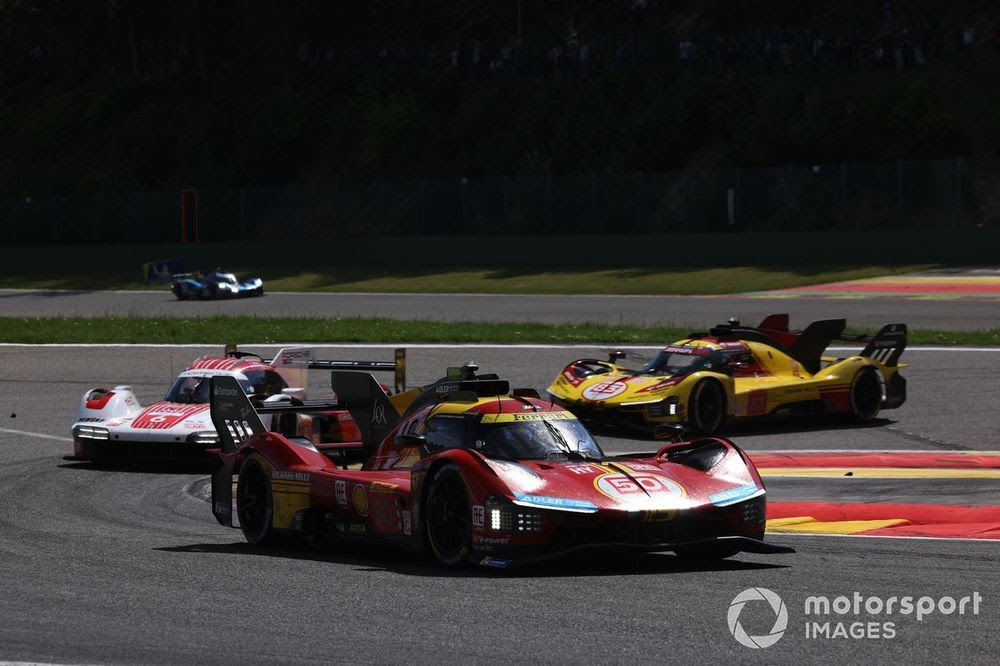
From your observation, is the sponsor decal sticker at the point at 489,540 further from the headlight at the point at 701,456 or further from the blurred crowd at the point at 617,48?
the blurred crowd at the point at 617,48

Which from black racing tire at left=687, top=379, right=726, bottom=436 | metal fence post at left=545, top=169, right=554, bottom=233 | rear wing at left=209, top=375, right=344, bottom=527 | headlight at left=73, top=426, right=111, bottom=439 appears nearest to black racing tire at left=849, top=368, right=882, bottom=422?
black racing tire at left=687, top=379, right=726, bottom=436

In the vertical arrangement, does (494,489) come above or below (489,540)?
above

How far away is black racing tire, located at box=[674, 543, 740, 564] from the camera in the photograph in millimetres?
9952

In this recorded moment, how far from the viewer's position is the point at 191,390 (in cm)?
1866

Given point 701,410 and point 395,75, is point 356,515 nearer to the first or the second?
point 701,410

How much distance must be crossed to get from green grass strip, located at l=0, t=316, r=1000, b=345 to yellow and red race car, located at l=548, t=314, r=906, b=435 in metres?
7.67

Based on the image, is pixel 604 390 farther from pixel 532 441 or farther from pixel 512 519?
pixel 512 519

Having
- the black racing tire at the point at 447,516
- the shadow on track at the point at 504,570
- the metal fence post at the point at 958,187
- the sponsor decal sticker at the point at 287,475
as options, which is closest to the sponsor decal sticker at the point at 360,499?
the shadow on track at the point at 504,570

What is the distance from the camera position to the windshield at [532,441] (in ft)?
34.6

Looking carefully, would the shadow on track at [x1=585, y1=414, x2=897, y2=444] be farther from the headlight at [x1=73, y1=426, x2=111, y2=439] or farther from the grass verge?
the grass verge

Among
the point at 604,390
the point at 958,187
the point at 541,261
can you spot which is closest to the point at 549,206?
the point at 541,261

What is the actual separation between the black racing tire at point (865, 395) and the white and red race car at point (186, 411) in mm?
6692

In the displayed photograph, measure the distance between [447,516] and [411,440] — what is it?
101cm

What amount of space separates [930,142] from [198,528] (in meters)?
38.0
